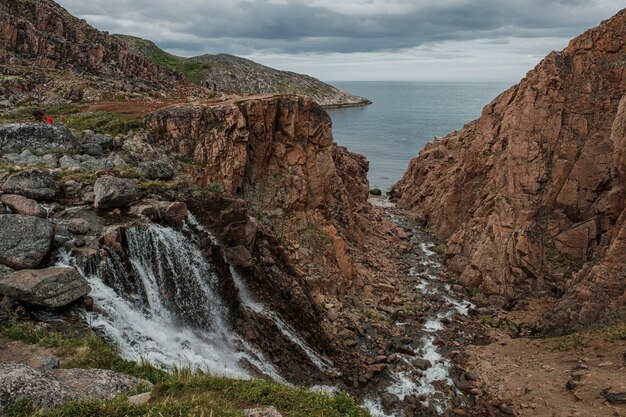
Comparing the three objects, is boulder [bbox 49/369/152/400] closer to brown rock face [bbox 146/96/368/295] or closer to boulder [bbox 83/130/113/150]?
brown rock face [bbox 146/96/368/295]

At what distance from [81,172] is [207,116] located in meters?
10.0

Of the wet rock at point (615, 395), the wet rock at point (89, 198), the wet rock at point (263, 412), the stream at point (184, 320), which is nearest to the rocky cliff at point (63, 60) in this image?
the wet rock at point (89, 198)

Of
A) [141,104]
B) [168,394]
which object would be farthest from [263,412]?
[141,104]

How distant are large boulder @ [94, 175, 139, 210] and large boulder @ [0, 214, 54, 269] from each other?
3.15 metres

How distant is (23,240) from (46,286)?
2.52 metres

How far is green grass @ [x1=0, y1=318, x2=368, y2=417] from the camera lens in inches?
364

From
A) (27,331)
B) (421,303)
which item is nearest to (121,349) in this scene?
(27,331)

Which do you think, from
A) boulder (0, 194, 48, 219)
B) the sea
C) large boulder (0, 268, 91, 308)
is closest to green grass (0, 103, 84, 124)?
boulder (0, 194, 48, 219)

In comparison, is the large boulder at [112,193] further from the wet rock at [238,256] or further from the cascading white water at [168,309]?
the wet rock at [238,256]

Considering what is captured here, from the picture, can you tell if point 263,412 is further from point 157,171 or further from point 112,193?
point 157,171

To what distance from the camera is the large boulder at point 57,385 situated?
9.34 m

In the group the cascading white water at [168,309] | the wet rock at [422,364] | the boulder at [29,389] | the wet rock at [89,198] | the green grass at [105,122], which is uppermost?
the green grass at [105,122]

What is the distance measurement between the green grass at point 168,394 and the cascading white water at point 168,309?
1.63 meters

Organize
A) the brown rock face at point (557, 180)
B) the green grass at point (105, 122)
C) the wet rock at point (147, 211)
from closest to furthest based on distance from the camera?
the wet rock at point (147, 211)
the green grass at point (105, 122)
the brown rock face at point (557, 180)
